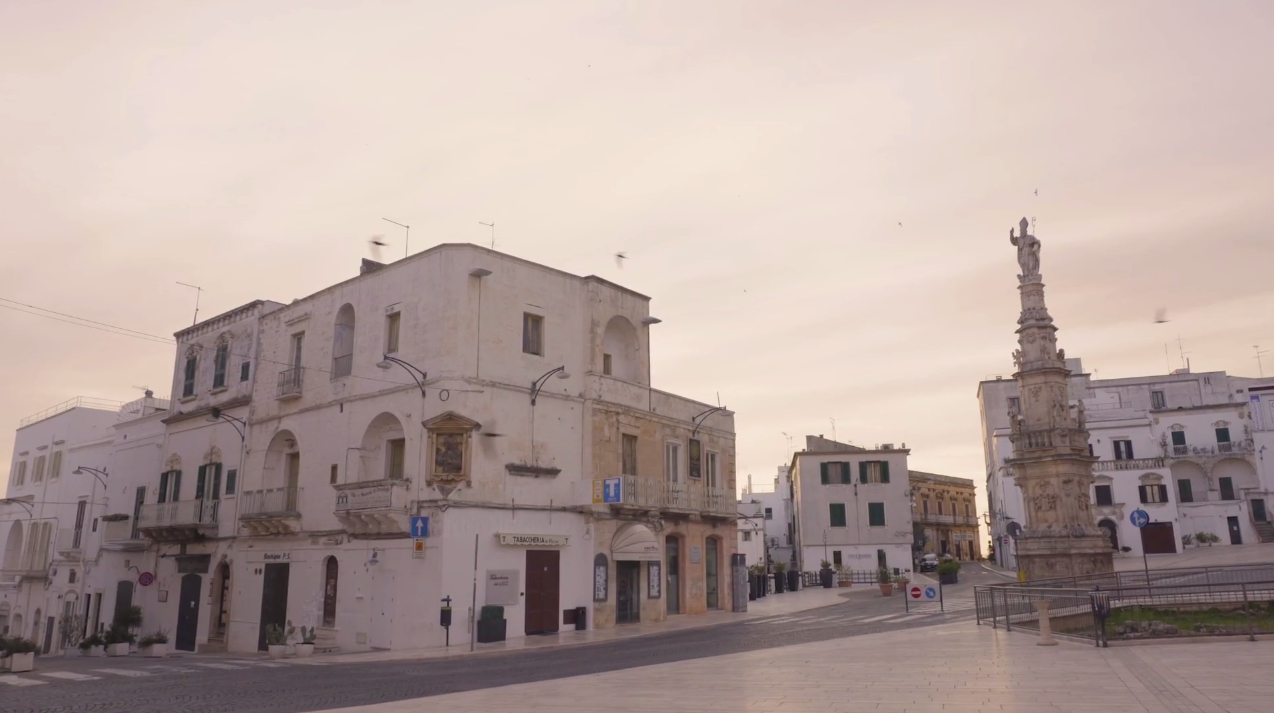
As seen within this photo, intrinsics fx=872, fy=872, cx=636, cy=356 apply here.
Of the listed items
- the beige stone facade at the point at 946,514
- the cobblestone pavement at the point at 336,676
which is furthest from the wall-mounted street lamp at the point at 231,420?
the beige stone facade at the point at 946,514

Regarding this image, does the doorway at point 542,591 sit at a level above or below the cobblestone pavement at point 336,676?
above

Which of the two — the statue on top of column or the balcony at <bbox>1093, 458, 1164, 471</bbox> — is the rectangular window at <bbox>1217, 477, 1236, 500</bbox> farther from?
the statue on top of column

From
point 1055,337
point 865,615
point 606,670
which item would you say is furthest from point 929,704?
point 1055,337

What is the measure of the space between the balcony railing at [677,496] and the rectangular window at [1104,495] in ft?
108

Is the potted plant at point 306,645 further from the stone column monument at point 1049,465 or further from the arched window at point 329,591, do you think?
the stone column monument at point 1049,465

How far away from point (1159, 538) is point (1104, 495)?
4136 millimetres

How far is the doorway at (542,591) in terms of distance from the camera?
28.0 meters

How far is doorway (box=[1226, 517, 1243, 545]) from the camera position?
58.2 metres

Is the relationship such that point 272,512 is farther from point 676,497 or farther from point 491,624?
point 676,497

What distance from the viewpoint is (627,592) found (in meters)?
32.0

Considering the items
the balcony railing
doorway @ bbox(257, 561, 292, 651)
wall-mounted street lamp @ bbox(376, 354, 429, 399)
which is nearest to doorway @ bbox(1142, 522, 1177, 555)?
the balcony railing

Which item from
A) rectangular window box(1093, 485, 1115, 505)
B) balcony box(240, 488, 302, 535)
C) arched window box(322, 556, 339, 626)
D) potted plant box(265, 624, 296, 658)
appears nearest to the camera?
potted plant box(265, 624, 296, 658)

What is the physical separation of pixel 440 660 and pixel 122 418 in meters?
37.8

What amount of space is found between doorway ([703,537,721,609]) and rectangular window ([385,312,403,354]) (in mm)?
15427
